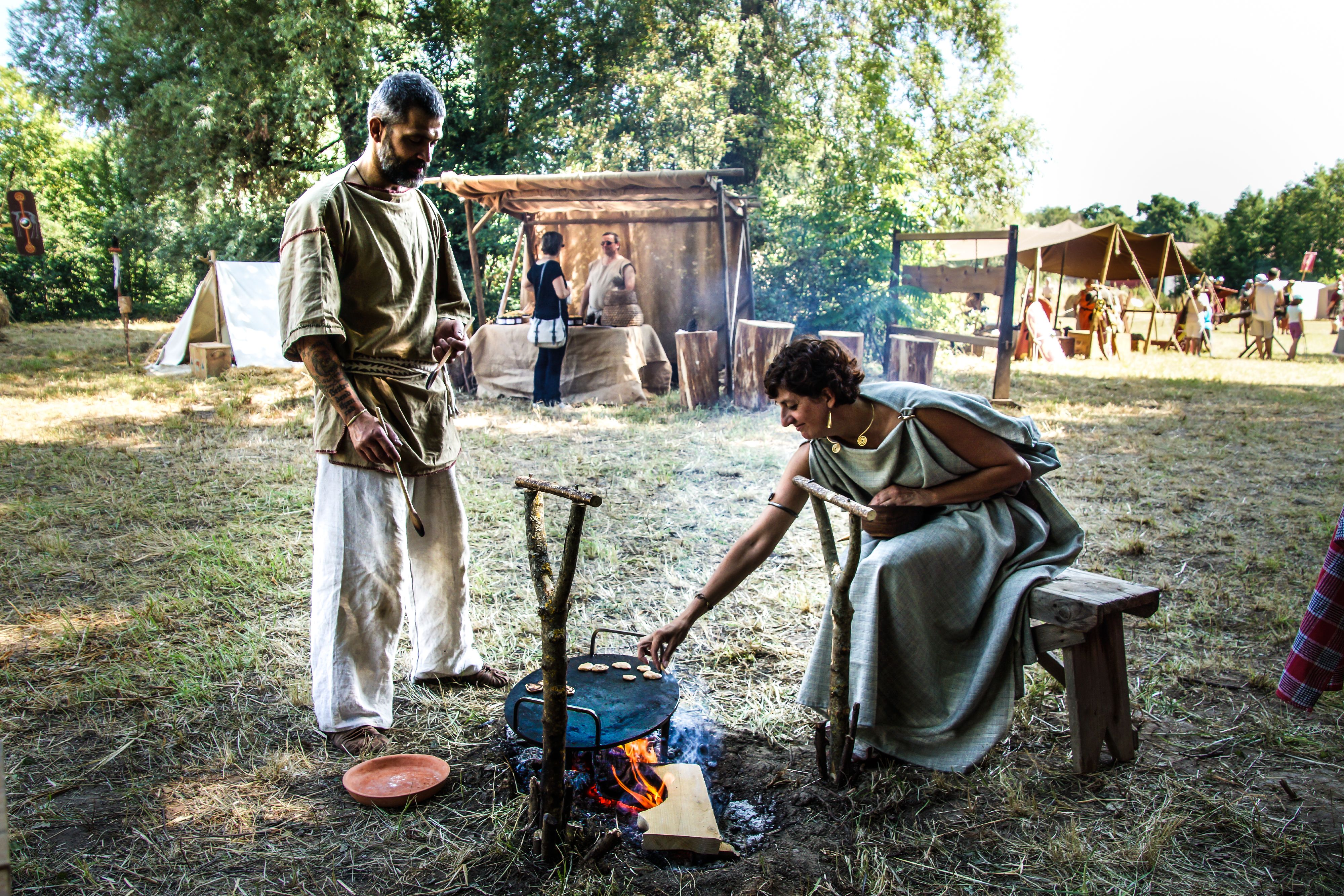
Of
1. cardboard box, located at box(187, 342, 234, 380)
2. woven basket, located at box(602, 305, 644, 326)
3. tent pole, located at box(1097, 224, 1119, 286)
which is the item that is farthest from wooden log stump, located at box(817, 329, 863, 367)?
tent pole, located at box(1097, 224, 1119, 286)

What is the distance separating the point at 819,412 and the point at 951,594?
0.66 metres

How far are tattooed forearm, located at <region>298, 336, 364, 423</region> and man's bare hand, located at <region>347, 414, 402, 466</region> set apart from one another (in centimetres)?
3

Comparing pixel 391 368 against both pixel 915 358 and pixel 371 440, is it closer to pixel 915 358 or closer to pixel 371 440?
pixel 371 440

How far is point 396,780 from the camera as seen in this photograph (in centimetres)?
232

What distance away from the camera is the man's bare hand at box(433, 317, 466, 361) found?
105 inches

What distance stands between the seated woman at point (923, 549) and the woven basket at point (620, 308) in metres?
6.65

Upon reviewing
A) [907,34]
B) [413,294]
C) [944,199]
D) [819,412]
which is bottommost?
[819,412]

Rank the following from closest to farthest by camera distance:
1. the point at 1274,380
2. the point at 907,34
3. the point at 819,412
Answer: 1. the point at 819,412
2. the point at 1274,380
3. the point at 907,34

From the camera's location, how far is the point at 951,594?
7.84 ft

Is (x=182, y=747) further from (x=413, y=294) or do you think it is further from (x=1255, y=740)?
(x=1255, y=740)

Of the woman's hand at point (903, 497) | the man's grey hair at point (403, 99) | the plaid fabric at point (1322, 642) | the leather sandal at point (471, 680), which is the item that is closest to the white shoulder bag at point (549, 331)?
the leather sandal at point (471, 680)

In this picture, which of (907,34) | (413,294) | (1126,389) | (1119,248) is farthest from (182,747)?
(907,34)

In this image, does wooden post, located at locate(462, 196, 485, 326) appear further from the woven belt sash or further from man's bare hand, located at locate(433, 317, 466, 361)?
the woven belt sash

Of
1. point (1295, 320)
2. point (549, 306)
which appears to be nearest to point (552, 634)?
point (549, 306)
